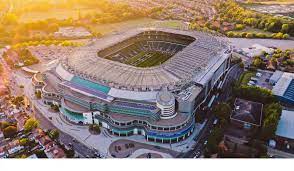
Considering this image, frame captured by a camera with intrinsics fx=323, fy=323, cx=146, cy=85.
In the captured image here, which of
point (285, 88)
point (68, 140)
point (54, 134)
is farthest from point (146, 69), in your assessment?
point (285, 88)

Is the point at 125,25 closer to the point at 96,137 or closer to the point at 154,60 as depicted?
the point at 154,60

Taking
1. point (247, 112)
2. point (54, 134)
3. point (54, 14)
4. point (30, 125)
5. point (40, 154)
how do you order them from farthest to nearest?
1. point (54, 14)
2. point (247, 112)
3. point (30, 125)
4. point (54, 134)
5. point (40, 154)

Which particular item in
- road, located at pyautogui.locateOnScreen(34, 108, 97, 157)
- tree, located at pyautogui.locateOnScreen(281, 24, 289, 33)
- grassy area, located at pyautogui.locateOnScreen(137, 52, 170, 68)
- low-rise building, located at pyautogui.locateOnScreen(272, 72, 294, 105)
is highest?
tree, located at pyautogui.locateOnScreen(281, 24, 289, 33)

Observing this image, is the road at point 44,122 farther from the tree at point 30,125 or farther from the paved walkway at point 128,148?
the paved walkway at point 128,148

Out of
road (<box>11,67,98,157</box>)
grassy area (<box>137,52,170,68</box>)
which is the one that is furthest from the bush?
road (<box>11,67,98,157</box>)

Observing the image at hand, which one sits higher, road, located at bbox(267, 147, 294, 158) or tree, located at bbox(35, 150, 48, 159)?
tree, located at bbox(35, 150, 48, 159)

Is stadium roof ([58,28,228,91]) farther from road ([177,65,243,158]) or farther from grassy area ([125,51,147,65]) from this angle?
road ([177,65,243,158])

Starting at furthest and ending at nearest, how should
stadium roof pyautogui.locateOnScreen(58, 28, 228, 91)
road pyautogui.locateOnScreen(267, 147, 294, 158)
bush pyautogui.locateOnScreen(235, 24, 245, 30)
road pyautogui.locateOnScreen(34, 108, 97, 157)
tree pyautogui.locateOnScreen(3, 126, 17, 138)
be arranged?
bush pyautogui.locateOnScreen(235, 24, 245, 30)
stadium roof pyautogui.locateOnScreen(58, 28, 228, 91)
tree pyautogui.locateOnScreen(3, 126, 17, 138)
road pyautogui.locateOnScreen(34, 108, 97, 157)
road pyautogui.locateOnScreen(267, 147, 294, 158)
